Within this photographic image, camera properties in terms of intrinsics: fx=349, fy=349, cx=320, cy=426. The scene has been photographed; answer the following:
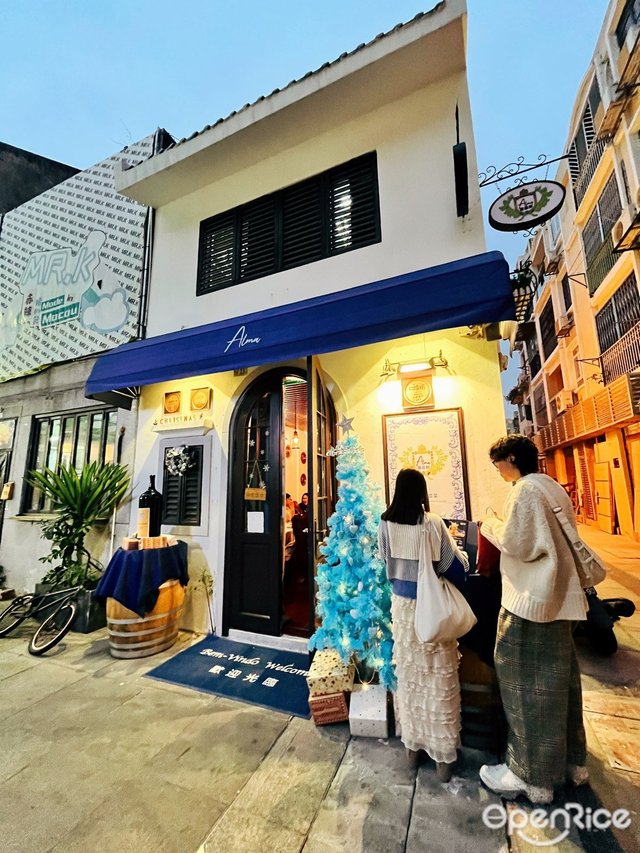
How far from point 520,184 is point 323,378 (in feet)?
9.20

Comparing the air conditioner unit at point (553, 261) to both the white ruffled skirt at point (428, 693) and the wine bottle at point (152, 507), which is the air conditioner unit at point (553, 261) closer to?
the wine bottle at point (152, 507)

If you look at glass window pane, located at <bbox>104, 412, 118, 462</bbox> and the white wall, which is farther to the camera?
glass window pane, located at <bbox>104, 412, 118, 462</bbox>

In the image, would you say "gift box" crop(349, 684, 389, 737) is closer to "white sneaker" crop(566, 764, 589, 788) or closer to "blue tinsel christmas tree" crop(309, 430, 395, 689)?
"blue tinsel christmas tree" crop(309, 430, 395, 689)

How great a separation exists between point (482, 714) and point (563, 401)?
19.3 meters

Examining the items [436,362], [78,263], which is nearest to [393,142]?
[436,362]

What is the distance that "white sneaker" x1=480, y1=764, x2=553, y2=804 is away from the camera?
6.26 ft

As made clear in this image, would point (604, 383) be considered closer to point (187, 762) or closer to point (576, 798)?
point (576, 798)

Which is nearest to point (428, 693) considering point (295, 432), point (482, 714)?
point (482, 714)

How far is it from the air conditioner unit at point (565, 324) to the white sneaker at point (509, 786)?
739 inches

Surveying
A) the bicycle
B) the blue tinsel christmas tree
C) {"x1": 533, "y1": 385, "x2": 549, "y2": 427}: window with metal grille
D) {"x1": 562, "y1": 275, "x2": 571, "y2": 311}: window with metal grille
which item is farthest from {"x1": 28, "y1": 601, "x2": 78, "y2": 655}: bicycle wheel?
{"x1": 533, "y1": 385, "x2": 549, "y2": 427}: window with metal grille

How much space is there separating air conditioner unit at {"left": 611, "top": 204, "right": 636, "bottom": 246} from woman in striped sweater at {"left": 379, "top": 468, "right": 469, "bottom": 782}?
12830 millimetres

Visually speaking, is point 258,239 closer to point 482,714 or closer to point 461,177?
point 461,177

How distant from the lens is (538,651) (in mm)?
1964

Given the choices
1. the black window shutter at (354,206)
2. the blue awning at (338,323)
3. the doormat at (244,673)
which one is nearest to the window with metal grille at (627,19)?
the black window shutter at (354,206)
